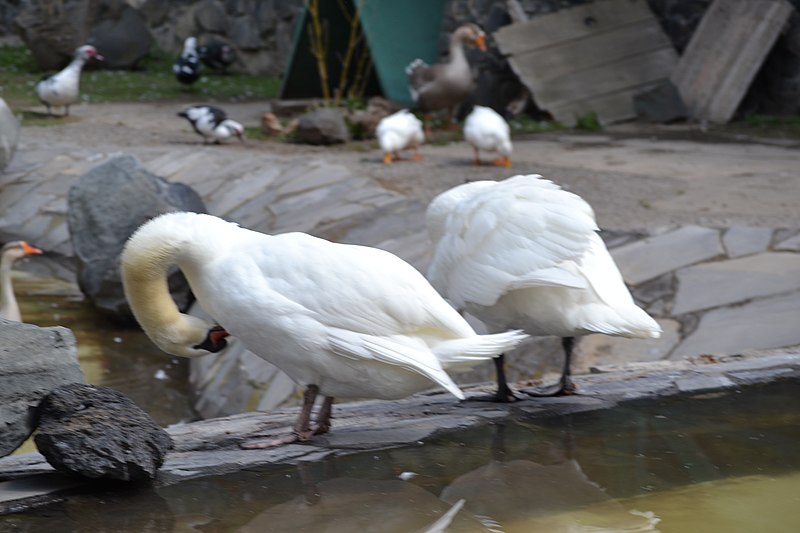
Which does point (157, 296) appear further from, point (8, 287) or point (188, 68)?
point (188, 68)

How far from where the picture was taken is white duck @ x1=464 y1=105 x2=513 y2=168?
9.48m

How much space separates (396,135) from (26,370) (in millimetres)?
6920

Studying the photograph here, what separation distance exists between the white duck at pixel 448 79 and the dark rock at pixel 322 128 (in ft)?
4.00

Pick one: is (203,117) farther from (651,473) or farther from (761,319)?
(651,473)

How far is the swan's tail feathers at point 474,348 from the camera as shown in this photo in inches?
138

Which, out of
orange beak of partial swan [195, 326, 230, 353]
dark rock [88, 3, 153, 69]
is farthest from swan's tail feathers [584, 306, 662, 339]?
dark rock [88, 3, 153, 69]

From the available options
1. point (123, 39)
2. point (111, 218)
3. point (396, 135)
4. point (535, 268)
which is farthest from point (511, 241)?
point (123, 39)

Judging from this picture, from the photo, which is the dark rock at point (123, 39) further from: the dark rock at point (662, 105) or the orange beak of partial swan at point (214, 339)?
the orange beak of partial swan at point (214, 339)

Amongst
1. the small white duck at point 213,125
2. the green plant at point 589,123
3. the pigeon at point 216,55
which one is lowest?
the pigeon at point 216,55

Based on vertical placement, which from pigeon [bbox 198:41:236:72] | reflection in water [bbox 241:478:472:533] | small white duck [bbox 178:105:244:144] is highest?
reflection in water [bbox 241:478:472:533]

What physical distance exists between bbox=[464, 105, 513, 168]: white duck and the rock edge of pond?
4.83m

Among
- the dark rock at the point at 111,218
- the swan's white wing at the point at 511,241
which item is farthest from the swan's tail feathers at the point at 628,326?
the dark rock at the point at 111,218

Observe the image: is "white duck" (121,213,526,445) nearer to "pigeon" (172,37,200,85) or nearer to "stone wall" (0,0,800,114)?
"stone wall" (0,0,800,114)

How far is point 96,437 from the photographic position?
122 inches
